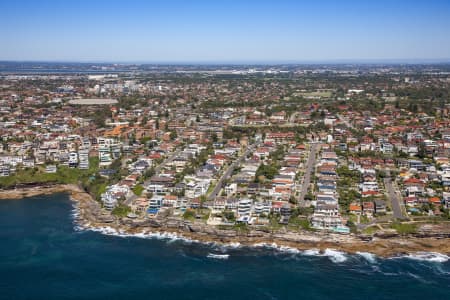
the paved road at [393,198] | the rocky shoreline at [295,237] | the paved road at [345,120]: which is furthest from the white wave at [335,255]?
the paved road at [345,120]

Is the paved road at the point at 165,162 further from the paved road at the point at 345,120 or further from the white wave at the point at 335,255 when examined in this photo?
the paved road at the point at 345,120

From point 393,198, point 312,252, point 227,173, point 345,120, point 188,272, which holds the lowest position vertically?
point 188,272

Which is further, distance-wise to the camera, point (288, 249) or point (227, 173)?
point (227, 173)

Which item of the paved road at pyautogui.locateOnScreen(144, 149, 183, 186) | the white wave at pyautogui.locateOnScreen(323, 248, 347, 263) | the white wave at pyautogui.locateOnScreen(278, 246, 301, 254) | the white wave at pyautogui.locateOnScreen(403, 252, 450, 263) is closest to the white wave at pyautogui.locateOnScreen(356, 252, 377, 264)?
the white wave at pyautogui.locateOnScreen(323, 248, 347, 263)

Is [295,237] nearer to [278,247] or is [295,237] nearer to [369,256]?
[278,247]

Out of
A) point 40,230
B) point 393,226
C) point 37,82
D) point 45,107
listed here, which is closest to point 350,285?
point 393,226

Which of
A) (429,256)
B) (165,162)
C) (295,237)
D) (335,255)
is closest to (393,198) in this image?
(429,256)

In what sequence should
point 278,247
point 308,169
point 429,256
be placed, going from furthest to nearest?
1. point 308,169
2. point 278,247
3. point 429,256
